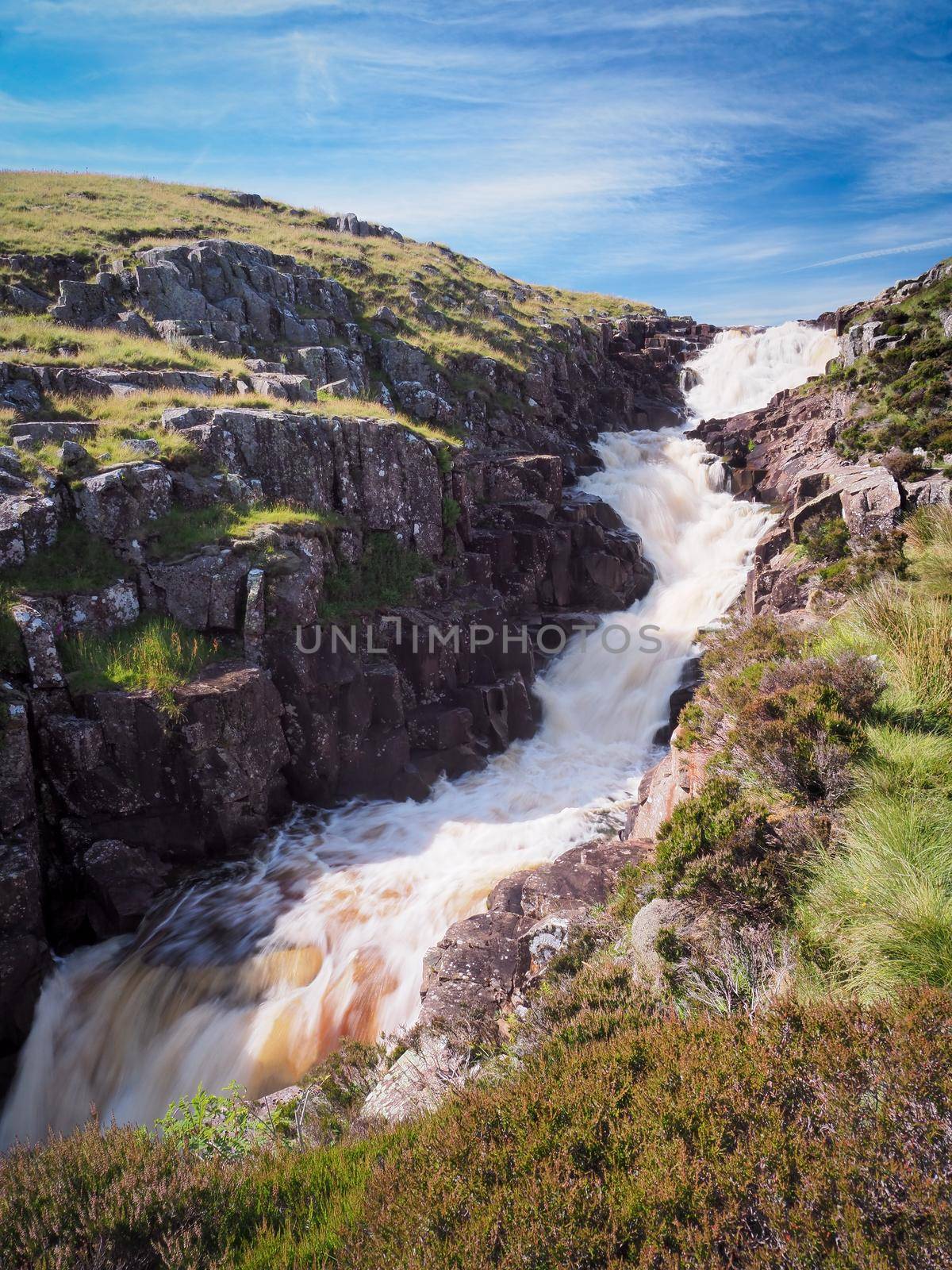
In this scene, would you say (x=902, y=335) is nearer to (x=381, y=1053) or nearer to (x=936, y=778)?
(x=936, y=778)

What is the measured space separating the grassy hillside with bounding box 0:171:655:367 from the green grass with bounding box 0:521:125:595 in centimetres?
1555

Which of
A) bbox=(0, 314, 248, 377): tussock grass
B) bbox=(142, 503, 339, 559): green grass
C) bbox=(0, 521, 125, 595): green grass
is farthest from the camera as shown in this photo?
bbox=(0, 314, 248, 377): tussock grass

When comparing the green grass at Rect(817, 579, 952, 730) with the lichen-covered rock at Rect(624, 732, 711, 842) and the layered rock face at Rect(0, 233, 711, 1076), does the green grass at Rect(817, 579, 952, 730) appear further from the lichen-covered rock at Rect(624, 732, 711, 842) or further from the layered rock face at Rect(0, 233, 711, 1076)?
the layered rock face at Rect(0, 233, 711, 1076)

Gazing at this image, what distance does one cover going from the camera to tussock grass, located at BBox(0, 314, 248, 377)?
1691 centimetres

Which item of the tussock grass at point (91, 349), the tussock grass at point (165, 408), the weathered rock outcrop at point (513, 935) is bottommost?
the weathered rock outcrop at point (513, 935)

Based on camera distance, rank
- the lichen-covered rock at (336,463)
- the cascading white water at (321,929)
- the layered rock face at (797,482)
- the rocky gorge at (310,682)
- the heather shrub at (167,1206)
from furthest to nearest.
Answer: the lichen-covered rock at (336,463) < the layered rock face at (797,482) < the rocky gorge at (310,682) < the cascading white water at (321,929) < the heather shrub at (167,1206)

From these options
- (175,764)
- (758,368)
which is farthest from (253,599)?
(758,368)

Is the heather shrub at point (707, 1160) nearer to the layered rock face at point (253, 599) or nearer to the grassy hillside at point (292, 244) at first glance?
the layered rock face at point (253, 599)

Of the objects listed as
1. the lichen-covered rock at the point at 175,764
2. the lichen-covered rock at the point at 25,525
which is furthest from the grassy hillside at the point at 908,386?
the lichen-covered rock at the point at 25,525

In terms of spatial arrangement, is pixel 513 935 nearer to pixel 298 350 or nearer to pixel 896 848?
pixel 896 848

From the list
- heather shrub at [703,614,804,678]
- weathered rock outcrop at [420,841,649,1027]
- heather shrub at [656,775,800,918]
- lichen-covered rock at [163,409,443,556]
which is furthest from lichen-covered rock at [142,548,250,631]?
Answer: heather shrub at [656,775,800,918]

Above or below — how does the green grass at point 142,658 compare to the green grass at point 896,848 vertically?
above

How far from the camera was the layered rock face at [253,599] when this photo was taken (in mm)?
9938

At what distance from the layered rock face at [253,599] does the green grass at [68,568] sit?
177 mm
